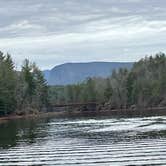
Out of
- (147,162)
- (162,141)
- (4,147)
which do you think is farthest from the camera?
(4,147)

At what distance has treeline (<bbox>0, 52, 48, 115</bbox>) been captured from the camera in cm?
15650

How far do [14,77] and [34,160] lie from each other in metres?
125

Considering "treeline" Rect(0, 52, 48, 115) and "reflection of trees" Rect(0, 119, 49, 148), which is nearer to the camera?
"reflection of trees" Rect(0, 119, 49, 148)

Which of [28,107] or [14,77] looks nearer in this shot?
[14,77]

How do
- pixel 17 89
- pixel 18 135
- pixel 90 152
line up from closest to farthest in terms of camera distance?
pixel 90 152, pixel 18 135, pixel 17 89

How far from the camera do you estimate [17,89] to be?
581 feet

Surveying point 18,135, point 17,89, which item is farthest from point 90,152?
point 17,89

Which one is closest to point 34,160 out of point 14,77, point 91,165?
point 91,165

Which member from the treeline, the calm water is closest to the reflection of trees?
the calm water

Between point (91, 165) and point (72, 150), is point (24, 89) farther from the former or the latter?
point (91, 165)

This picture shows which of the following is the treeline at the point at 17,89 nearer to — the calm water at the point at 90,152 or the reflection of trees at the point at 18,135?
the reflection of trees at the point at 18,135

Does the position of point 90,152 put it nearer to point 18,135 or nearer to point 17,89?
point 18,135

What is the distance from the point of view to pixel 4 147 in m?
60.4

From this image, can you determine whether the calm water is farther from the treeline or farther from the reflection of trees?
the treeline
